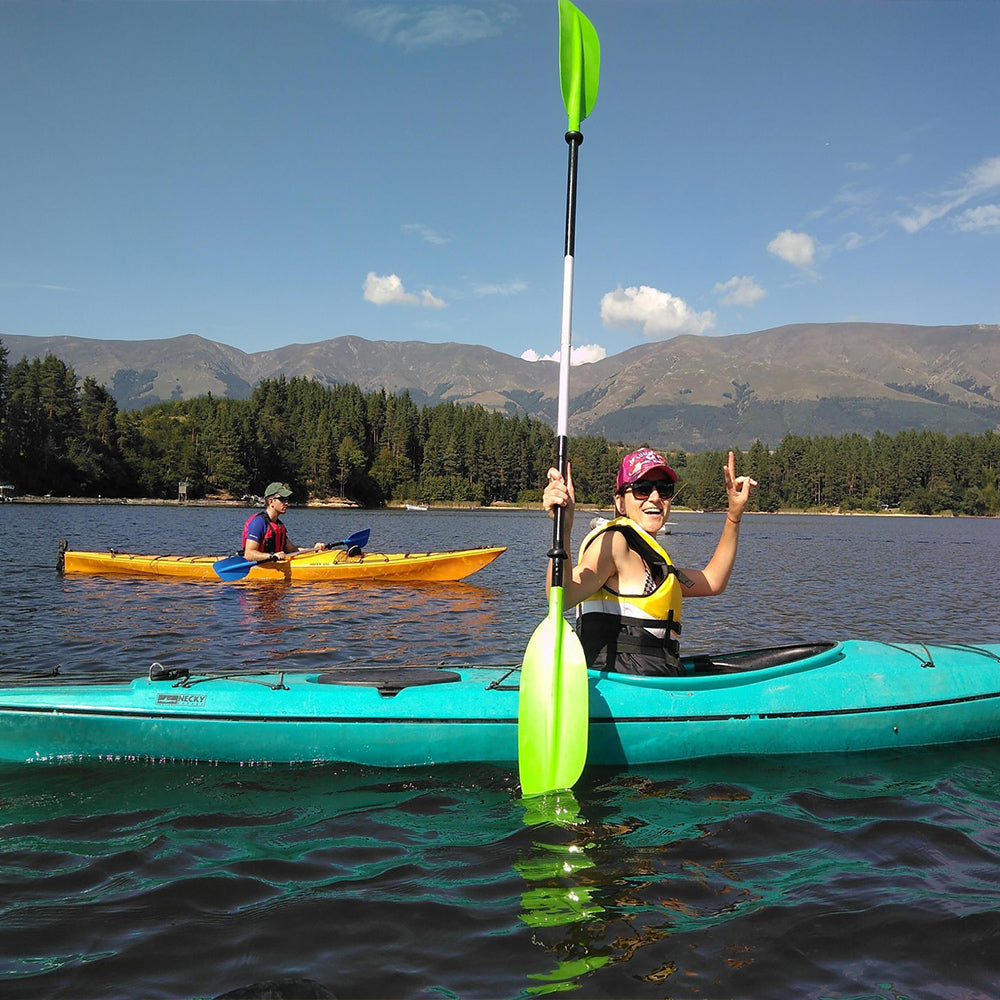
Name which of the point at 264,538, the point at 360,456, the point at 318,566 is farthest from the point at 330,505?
the point at 264,538

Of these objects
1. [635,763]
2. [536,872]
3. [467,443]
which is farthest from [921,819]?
[467,443]

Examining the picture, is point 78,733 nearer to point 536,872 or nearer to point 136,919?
point 136,919

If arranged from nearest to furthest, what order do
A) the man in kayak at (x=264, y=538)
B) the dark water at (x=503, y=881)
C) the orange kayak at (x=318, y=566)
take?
the dark water at (x=503, y=881)
the man in kayak at (x=264, y=538)
the orange kayak at (x=318, y=566)

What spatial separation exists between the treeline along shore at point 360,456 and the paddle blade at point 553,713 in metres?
94.4

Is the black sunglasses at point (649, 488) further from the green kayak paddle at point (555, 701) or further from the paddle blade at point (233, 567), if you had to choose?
the paddle blade at point (233, 567)

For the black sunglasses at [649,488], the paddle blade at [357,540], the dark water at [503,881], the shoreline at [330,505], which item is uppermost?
the black sunglasses at [649,488]

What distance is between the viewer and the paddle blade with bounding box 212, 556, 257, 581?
16.0 meters

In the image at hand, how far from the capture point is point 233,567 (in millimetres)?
16016

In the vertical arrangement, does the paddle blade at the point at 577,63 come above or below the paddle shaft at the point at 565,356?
above

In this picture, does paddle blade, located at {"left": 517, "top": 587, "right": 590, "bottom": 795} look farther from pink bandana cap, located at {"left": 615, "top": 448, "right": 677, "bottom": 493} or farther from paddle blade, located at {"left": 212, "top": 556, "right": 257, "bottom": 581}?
paddle blade, located at {"left": 212, "top": 556, "right": 257, "bottom": 581}

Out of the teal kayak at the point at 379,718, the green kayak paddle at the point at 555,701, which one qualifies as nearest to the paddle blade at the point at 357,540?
the teal kayak at the point at 379,718

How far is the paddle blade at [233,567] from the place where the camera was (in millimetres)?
16000

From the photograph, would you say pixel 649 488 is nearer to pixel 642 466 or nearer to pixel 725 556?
pixel 642 466

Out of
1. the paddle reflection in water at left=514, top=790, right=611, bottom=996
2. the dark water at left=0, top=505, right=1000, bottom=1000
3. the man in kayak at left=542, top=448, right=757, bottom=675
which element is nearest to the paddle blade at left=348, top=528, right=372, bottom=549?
the dark water at left=0, top=505, right=1000, bottom=1000
